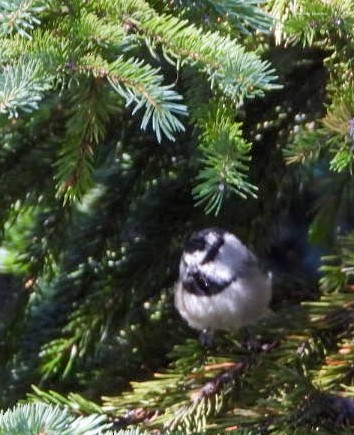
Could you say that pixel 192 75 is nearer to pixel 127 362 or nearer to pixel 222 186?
pixel 222 186

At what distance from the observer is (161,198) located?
79.9 inches

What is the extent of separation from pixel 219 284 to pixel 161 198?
0.44 meters

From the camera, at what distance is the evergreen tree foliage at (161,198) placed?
4.09ft

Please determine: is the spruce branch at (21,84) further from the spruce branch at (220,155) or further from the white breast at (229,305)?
the white breast at (229,305)

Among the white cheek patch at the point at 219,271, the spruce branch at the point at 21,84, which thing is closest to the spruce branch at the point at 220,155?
the spruce branch at the point at 21,84

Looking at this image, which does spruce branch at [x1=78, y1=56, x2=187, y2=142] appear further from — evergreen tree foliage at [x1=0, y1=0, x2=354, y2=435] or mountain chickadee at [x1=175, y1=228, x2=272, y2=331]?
mountain chickadee at [x1=175, y1=228, x2=272, y2=331]

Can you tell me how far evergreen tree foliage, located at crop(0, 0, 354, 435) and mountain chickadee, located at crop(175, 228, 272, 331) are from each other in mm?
34

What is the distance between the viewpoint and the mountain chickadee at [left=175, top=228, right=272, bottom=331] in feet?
6.86

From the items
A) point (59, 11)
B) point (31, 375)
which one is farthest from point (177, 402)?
point (59, 11)

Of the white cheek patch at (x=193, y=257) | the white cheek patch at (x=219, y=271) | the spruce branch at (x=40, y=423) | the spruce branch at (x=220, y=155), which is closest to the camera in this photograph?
the spruce branch at (x=40, y=423)

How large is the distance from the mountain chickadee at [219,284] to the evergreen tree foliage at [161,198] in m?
0.03

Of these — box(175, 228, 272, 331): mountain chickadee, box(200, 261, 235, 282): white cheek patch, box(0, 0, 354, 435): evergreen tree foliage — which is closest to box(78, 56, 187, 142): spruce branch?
box(0, 0, 354, 435): evergreen tree foliage

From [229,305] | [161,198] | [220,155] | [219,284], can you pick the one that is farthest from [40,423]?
[219,284]

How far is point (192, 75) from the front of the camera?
4.50 ft
